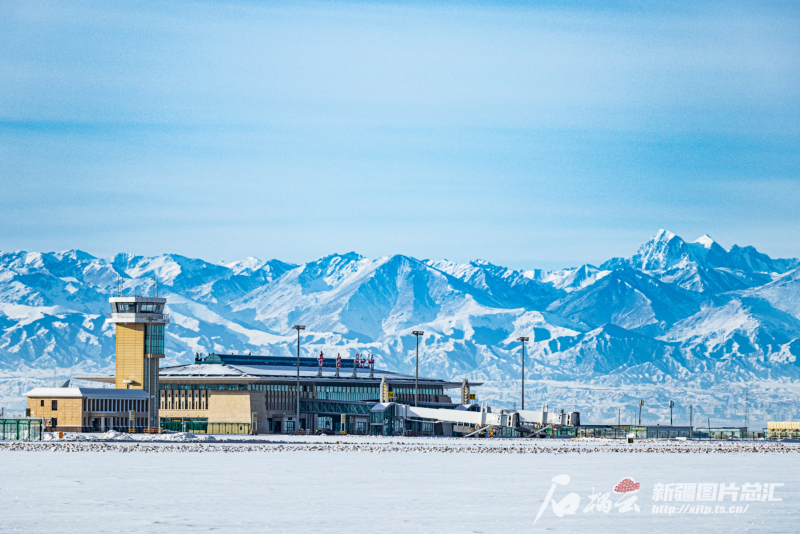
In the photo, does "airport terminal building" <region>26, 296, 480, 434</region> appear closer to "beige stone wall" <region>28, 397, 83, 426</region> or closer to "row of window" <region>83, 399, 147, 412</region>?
"row of window" <region>83, 399, 147, 412</region>

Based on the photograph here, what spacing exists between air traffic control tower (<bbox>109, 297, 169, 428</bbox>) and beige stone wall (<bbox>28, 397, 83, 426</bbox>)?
21763 millimetres

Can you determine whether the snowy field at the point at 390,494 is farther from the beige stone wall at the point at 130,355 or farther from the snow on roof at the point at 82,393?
the beige stone wall at the point at 130,355

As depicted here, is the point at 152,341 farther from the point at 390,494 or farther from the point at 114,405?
the point at 390,494

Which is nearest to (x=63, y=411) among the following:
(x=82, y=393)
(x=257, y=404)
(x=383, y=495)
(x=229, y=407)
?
(x=82, y=393)

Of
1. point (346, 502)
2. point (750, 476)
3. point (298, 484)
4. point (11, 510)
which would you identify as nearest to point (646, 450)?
point (750, 476)

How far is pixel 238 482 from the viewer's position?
2530 inches

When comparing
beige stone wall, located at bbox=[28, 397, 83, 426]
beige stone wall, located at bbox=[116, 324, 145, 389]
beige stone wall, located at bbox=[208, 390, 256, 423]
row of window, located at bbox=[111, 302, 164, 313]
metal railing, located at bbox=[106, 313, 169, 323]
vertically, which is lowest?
beige stone wall, located at bbox=[208, 390, 256, 423]

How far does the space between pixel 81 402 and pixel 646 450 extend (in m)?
73.0

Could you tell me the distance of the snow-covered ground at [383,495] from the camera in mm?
45562

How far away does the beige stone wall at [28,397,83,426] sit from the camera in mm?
157500

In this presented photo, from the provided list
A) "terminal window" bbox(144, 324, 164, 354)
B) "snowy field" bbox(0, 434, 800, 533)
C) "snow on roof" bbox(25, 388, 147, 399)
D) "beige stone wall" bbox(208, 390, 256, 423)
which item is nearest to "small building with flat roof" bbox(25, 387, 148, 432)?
"snow on roof" bbox(25, 388, 147, 399)

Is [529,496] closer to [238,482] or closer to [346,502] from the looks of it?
[346,502]

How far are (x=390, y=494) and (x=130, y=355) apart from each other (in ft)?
435

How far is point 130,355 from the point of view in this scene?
606 feet
